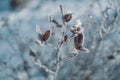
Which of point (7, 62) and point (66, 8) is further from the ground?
point (66, 8)

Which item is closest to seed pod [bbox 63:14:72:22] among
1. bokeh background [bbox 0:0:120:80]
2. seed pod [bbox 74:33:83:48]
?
seed pod [bbox 74:33:83:48]

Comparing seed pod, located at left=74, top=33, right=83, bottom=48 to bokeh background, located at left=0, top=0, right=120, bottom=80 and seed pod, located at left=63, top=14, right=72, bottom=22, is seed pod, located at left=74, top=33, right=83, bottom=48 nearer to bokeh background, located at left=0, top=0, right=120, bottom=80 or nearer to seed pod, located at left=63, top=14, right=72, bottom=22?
seed pod, located at left=63, top=14, right=72, bottom=22

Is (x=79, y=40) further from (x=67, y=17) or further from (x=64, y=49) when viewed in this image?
(x=64, y=49)

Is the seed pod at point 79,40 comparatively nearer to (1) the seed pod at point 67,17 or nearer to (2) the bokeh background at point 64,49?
(1) the seed pod at point 67,17

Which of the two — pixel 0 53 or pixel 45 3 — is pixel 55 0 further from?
pixel 0 53

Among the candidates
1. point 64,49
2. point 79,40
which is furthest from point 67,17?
point 64,49

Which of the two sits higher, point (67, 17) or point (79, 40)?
point (67, 17)

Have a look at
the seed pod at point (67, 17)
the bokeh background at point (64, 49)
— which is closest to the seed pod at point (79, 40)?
the seed pod at point (67, 17)

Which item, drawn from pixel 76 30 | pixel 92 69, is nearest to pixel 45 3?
pixel 92 69
